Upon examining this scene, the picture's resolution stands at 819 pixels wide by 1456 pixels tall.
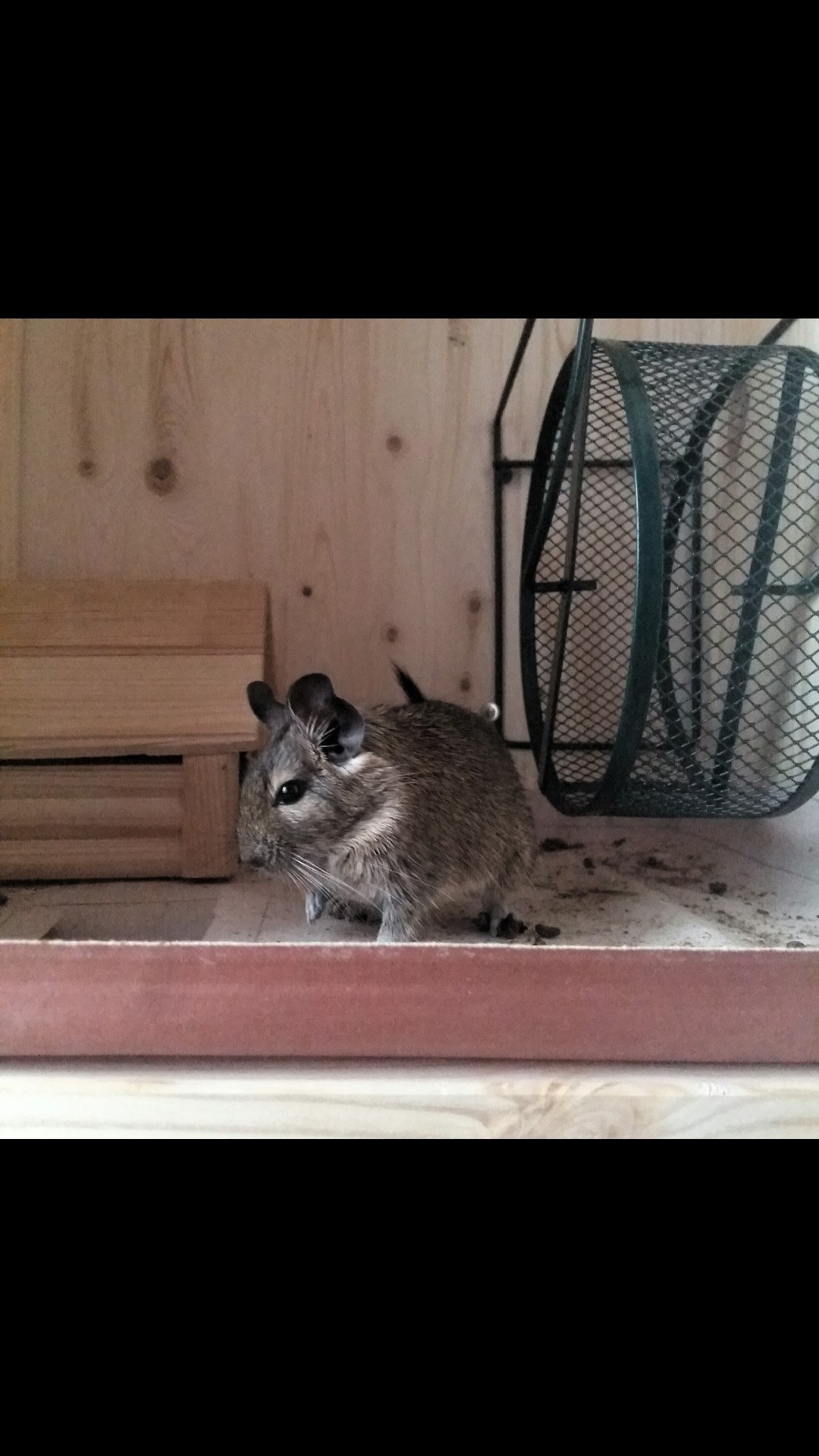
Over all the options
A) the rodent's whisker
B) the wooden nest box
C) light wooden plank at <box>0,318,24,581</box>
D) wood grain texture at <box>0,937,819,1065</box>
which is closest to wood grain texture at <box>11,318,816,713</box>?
light wooden plank at <box>0,318,24,581</box>

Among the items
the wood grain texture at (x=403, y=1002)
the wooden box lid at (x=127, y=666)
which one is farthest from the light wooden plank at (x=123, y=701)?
the wood grain texture at (x=403, y=1002)

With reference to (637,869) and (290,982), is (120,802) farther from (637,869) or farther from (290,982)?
(637,869)

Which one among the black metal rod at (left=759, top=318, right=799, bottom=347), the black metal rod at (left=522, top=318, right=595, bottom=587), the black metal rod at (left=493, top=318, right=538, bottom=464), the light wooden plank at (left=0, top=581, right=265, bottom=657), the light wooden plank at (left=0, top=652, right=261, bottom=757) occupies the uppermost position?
the black metal rod at (left=759, top=318, right=799, bottom=347)

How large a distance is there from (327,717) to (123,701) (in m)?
0.43

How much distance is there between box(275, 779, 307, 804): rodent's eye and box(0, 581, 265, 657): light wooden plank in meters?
0.38

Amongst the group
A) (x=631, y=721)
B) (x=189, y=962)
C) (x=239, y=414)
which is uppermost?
(x=239, y=414)

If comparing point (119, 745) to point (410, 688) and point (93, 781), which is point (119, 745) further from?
point (410, 688)

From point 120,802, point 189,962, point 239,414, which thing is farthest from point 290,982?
point 239,414

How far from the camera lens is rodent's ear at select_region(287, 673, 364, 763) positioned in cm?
133

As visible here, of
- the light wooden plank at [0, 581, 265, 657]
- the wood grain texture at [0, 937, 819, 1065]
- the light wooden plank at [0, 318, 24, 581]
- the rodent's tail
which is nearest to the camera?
the wood grain texture at [0, 937, 819, 1065]

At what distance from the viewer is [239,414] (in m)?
1.95

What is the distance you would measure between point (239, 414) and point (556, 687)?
91cm

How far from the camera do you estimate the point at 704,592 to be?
1.63m

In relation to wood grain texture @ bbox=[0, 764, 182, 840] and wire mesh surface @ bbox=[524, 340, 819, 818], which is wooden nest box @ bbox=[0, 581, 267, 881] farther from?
wire mesh surface @ bbox=[524, 340, 819, 818]
